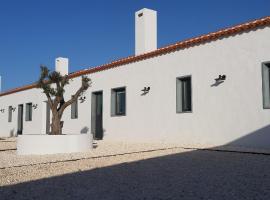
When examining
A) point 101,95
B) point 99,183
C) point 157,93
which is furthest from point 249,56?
→ point 101,95

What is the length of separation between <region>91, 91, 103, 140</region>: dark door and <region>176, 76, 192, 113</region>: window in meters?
4.72

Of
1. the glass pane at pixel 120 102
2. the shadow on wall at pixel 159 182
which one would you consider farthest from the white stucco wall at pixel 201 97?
the shadow on wall at pixel 159 182

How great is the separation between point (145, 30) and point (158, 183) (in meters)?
10.8

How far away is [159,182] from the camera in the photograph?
4453mm

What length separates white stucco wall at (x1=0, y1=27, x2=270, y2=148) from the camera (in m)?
9.18

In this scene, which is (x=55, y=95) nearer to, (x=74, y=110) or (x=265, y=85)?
(x=265, y=85)

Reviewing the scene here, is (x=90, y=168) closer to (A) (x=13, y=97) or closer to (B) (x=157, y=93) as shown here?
(B) (x=157, y=93)

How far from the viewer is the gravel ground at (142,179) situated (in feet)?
12.4

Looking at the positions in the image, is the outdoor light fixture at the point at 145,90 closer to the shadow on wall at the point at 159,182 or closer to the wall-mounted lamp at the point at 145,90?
the wall-mounted lamp at the point at 145,90

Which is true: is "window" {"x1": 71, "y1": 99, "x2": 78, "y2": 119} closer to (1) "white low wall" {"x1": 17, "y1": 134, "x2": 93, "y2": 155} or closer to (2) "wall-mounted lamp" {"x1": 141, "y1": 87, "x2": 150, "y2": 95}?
(2) "wall-mounted lamp" {"x1": 141, "y1": 87, "x2": 150, "y2": 95}

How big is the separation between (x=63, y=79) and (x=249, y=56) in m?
5.48

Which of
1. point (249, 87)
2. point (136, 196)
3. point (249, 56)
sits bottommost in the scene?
point (136, 196)

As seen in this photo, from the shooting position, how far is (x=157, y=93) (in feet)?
39.7

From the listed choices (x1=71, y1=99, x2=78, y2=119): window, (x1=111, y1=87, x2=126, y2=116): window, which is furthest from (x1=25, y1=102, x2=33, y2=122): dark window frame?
(x1=111, y1=87, x2=126, y2=116): window
